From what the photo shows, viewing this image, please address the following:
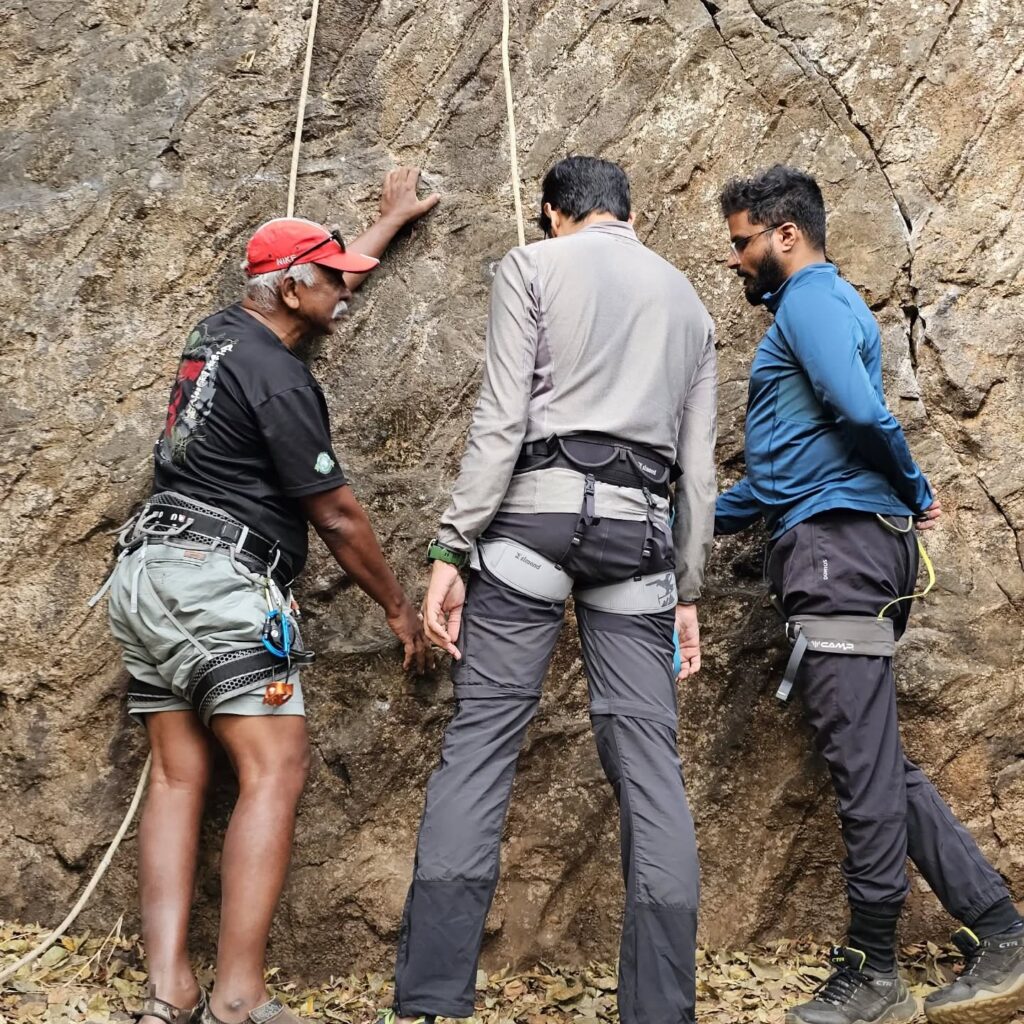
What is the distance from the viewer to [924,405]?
4242 mm

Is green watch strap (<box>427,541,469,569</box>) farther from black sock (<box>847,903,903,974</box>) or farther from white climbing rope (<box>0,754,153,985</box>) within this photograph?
black sock (<box>847,903,903,974</box>)

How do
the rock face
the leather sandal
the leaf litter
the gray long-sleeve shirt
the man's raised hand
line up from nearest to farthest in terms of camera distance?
the gray long-sleeve shirt → the leather sandal → the leaf litter → the rock face → the man's raised hand

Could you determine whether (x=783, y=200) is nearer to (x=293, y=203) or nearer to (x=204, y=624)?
(x=293, y=203)

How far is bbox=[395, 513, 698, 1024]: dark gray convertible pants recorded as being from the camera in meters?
2.88

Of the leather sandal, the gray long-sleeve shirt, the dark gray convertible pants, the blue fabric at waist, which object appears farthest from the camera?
the blue fabric at waist

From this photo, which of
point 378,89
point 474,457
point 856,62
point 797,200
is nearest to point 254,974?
point 474,457

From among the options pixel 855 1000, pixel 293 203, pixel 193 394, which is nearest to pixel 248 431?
pixel 193 394

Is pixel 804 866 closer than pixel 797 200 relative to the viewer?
No

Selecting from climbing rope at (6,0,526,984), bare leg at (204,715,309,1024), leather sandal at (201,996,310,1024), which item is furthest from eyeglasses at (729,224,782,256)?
leather sandal at (201,996,310,1024)

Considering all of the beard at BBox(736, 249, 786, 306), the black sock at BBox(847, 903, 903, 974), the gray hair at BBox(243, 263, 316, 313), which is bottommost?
the black sock at BBox(847, 903, 903, 974)

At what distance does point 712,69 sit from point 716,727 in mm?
2509

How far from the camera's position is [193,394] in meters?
3.38

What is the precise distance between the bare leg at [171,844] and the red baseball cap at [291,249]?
140 centimetres

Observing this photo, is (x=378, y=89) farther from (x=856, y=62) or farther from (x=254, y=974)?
(x=254, y=974)
